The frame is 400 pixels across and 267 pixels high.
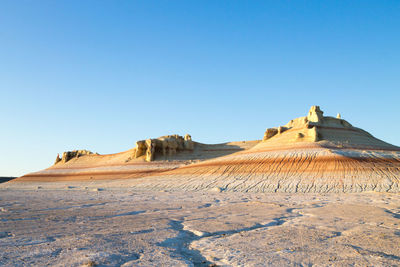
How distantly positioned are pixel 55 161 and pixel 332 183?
55466 mm

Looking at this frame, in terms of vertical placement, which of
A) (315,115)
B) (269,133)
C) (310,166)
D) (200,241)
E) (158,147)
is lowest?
(200,241)

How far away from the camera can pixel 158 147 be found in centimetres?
4275

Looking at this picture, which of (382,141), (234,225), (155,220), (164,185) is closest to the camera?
(234,225)

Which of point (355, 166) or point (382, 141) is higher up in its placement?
point (382, 141)

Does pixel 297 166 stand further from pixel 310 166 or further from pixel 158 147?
pixel 158 147

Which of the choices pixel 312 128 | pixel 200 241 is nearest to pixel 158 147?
pixel 312 128

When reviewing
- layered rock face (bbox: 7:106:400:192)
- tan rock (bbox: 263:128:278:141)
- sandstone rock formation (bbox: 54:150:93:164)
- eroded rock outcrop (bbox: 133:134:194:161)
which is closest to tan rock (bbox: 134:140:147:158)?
eroded rock outcrop (bbox: 133:134:194:161)

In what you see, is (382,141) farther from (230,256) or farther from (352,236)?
(230,256)

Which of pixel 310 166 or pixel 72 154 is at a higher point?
pixel 72 154

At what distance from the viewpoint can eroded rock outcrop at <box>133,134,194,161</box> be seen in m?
41.6

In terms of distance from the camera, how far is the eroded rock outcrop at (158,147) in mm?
41578

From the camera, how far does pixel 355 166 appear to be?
19.9 m

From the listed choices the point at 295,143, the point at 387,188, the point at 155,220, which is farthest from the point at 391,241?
the point at 295,143

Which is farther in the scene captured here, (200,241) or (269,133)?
(269,133)
